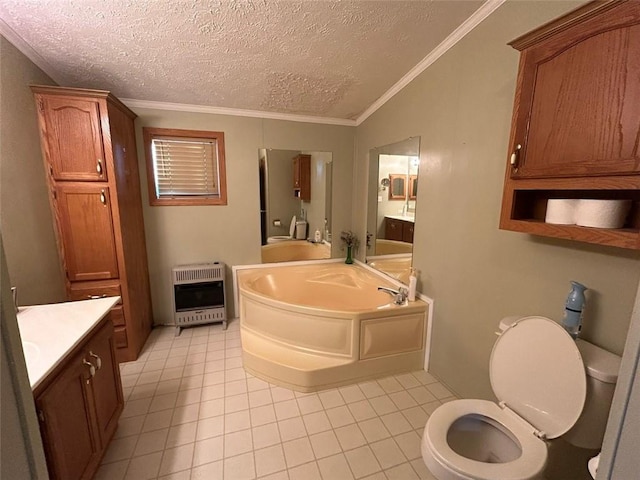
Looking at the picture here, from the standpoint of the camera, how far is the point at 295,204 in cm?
336

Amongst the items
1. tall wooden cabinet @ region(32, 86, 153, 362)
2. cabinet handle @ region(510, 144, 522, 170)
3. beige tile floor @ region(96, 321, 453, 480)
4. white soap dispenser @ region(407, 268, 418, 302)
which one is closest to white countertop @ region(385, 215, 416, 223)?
white soap dispenser @ region(407, 268, 418, 302)

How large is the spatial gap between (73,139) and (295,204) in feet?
6.81

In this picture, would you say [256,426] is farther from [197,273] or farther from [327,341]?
[197,273]

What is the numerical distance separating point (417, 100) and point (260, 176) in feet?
5.86

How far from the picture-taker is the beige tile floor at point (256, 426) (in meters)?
1.45

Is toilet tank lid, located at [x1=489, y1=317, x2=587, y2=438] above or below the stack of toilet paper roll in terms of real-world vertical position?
below

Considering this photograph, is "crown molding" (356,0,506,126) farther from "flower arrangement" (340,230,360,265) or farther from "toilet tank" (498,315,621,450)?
"toilet tank" (498,315,621,450)

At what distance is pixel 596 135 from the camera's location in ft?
3.29

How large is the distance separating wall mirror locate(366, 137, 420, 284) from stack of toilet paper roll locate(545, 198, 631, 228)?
120cm

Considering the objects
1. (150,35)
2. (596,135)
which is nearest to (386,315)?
(596,135)

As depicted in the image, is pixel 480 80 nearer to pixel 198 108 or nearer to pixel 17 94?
pixel 198 108

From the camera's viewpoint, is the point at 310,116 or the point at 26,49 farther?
the point at 310,116

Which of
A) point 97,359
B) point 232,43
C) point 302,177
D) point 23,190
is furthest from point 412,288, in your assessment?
point 23,190

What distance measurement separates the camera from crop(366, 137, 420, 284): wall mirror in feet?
7.86
